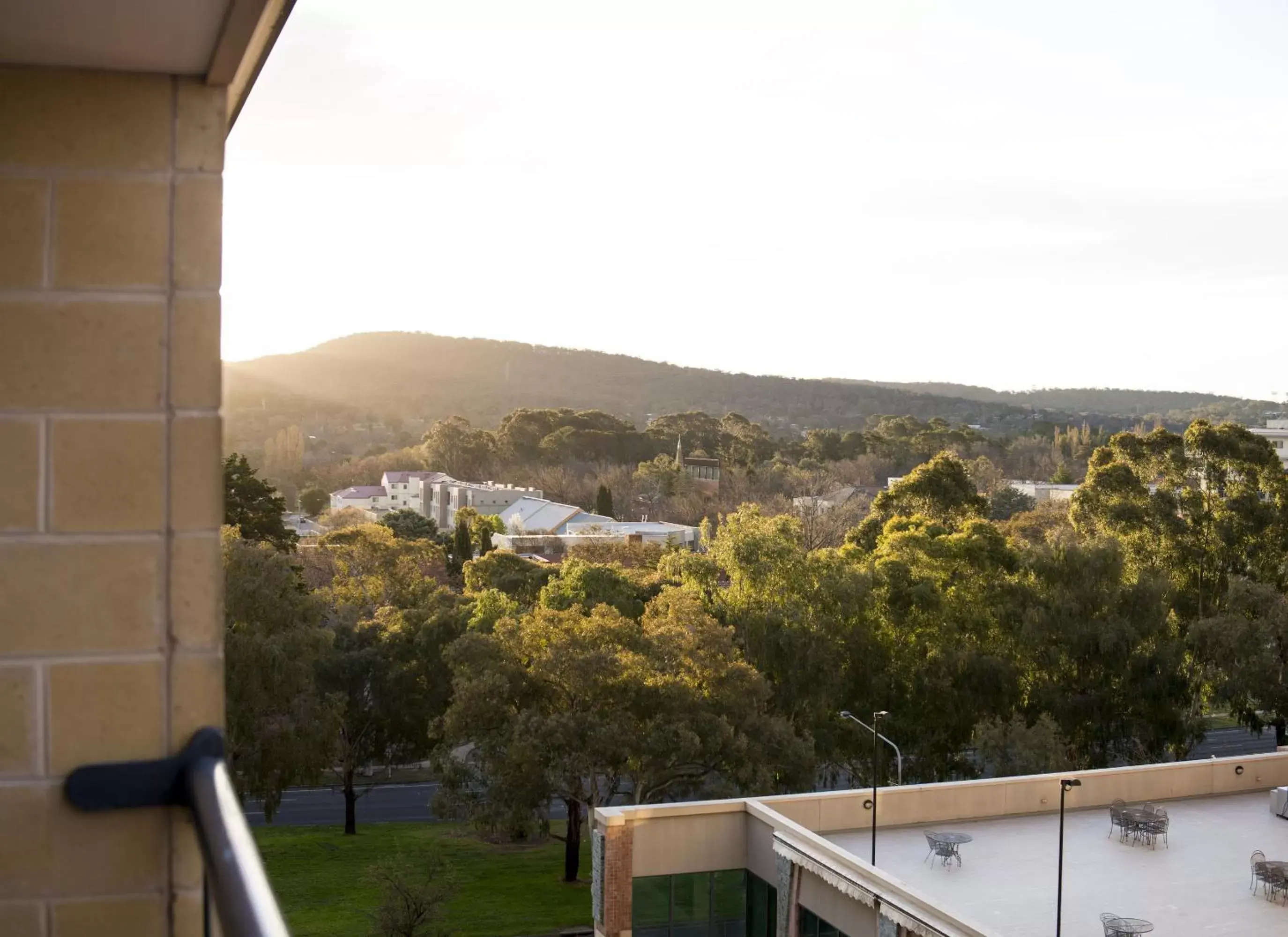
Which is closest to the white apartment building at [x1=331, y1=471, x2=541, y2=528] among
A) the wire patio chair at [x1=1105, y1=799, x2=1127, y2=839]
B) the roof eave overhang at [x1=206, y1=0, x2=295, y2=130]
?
the wire patio chair at [x1=1105, y1=799, x2=1127, y2=839]

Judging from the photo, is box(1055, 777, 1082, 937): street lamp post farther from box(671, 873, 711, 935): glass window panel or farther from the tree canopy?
the tree canopy

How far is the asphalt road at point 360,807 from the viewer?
70.2 feet

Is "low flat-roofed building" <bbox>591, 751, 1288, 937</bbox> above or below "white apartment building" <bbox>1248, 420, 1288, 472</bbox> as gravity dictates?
below

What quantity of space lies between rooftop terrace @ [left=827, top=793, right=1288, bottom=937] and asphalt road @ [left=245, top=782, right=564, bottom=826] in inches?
403

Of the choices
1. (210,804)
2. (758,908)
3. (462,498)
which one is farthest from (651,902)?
(462,498)

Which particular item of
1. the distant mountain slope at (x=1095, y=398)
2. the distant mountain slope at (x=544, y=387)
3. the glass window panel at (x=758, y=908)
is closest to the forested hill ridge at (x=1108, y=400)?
the distant mountain slope at (x=1095, y=398)

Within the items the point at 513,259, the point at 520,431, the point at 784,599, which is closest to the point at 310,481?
the point at 520,431

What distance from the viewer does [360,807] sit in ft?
74.0

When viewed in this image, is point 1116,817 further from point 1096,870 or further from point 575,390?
point 575,390

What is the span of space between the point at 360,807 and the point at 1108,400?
11632cm

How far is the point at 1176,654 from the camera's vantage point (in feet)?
71.1

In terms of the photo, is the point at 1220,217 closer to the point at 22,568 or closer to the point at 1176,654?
the point at 1176,654

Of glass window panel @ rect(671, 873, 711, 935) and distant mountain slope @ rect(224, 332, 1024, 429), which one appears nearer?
glass window panel @ rect(671, 873, 711, 935)

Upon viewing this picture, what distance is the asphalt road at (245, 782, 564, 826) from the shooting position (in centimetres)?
2141
